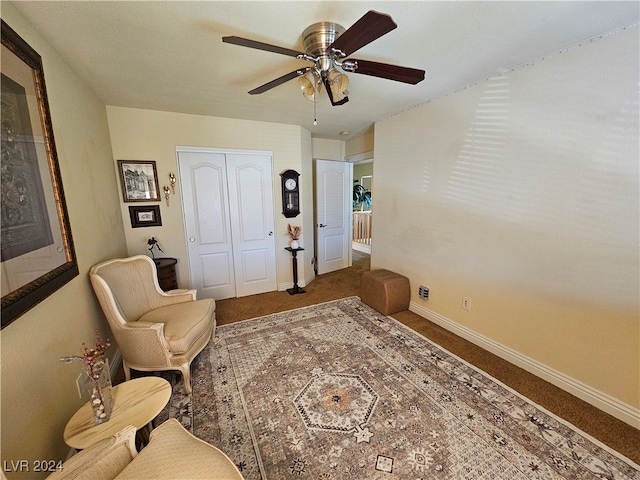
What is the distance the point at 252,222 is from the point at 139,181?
136 centimetres

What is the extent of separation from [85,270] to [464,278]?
3.17 m

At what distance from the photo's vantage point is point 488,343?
7.68 feet

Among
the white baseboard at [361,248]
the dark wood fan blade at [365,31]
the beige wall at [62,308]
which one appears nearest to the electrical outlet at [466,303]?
the dark wood fan blade at [365,31]

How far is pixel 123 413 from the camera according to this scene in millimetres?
1245

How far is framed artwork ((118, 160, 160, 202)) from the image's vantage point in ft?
9.25

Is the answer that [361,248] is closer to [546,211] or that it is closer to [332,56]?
[546,211]

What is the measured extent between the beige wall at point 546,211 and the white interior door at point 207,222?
2470 millimetres

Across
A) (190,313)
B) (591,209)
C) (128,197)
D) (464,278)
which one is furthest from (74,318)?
(591,209)

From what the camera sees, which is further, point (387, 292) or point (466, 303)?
point (387, 292)

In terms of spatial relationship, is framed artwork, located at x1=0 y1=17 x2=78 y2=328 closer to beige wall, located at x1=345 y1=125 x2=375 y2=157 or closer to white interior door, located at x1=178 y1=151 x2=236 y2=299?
white interior door, located at x1=178 y1=151 x2=236 y2=299

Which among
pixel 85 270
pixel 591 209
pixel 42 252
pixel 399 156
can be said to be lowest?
pixel 85 270

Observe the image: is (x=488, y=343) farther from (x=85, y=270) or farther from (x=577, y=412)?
(x=85, y=270)

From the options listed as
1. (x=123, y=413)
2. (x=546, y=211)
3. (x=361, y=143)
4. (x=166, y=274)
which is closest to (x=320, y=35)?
(x=546, y=211)

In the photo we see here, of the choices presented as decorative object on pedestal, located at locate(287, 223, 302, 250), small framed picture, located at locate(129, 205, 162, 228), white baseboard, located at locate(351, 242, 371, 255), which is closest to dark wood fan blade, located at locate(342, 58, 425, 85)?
decorative object on pedestal, located at locate(287, 223, 302, 250)
